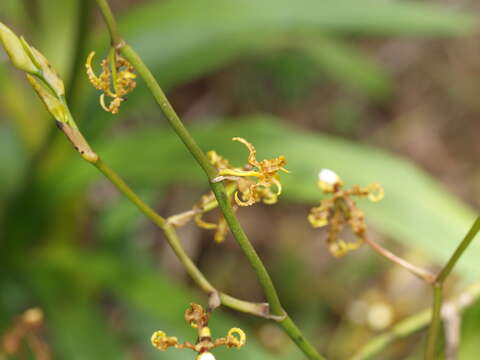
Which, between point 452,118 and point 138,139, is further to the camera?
point 452,118

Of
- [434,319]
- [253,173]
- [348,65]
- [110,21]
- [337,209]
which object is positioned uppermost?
[110,21]

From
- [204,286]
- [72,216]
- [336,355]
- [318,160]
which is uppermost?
[204,286]

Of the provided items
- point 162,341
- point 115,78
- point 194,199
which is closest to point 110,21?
point 115,78

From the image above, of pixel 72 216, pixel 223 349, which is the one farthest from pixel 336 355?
pixel 72 216

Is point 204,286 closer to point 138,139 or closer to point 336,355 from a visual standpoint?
point 138,139

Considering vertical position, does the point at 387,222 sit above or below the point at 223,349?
above

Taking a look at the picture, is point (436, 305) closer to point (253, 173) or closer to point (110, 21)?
point (253, 173)
